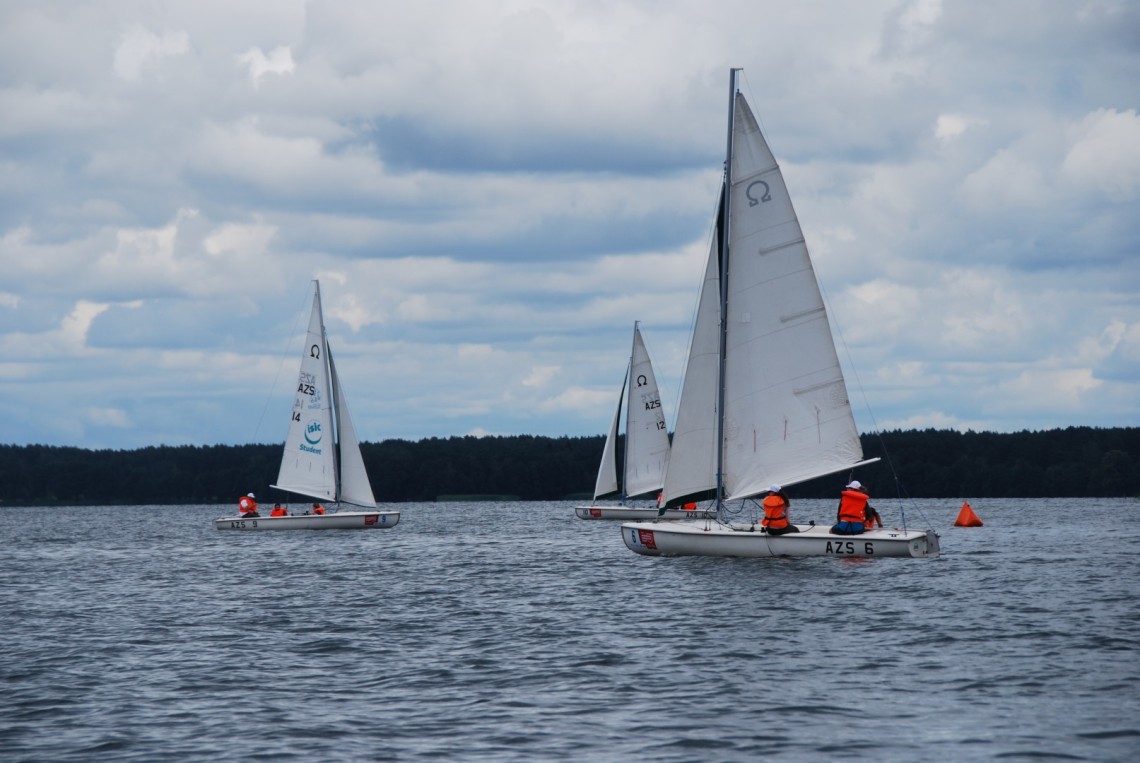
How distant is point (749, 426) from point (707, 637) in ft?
42.8

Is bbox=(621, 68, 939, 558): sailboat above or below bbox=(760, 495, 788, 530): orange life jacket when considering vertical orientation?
above

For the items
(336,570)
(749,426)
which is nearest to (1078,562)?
(749,426)

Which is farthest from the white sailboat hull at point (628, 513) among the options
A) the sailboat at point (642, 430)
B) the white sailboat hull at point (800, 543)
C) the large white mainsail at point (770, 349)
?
the white sailboat hull at point (800, 543)

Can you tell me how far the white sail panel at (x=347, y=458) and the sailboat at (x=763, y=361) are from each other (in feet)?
92.8

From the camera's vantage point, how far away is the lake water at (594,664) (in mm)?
14852

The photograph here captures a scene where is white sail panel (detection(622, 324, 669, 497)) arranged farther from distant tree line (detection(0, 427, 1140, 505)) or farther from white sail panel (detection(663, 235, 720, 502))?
distant tree line (detection(0, 427, 1140, 505))

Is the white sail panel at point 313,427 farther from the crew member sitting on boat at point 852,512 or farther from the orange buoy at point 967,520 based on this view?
the crew member sitting on boat at point 852,512

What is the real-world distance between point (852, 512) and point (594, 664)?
13.9 m

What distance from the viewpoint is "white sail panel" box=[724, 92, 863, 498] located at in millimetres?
33812

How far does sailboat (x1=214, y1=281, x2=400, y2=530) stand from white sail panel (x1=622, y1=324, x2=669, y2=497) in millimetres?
14663

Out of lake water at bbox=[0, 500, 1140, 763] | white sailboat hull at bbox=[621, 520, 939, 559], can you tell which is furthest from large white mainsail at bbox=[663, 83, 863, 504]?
lake water at bbox=[0, 500, 1140, 763]

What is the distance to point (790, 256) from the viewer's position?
33812 millimetres

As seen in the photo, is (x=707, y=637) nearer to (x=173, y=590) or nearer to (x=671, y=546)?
(x=671, y=546)

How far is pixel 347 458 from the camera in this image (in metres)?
61.5
